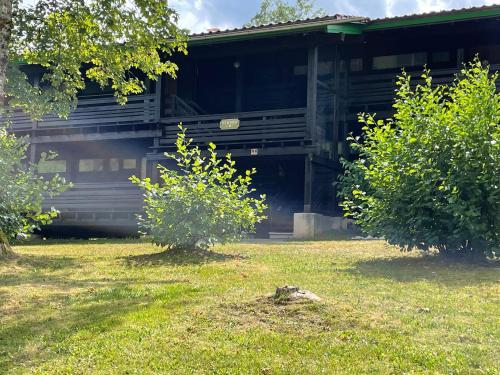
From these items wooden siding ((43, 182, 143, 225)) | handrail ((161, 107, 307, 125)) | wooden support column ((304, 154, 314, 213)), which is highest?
handrail ((161, 107, 307, 125))

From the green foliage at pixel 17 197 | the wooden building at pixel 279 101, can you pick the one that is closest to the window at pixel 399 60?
the wooden building at pixel 279 101

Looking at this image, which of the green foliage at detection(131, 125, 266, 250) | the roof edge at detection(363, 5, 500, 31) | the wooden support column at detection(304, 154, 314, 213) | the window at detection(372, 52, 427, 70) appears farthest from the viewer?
the window at detection(372, 52, 427, 70)

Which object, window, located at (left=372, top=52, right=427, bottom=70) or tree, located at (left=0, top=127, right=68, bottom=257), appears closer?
tree, located at (left=0, top=127, right=68, bottom=257)

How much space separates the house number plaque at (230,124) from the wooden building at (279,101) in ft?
0.12

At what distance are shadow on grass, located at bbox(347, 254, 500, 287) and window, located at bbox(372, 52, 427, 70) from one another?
39.5 feet

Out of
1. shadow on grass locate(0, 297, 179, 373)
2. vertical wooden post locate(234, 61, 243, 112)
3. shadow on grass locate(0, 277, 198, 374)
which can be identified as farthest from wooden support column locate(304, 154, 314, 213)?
shadow on grass locate(0, 297, 179, 373)

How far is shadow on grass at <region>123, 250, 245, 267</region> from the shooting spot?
8.87 m

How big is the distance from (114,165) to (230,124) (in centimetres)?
945

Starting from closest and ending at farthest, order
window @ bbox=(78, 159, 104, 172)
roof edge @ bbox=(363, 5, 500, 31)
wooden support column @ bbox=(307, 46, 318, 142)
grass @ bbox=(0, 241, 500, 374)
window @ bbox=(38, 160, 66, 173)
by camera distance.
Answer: grass @ bbox=(0, 241, 500, 374) < roof edge @ bbox=(363, 5, 500, 31) < wooden support column @ bbox=(307, 46, 318, 142) < window @ bbox=(78, 159, 104, 172) < window @ bbox=(38, 160, 66, 173)

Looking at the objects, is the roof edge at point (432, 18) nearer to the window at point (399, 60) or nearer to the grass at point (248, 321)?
the window at point (399, 60)

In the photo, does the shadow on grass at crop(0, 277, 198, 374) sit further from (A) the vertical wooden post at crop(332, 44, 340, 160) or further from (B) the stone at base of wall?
(A) the vertical wooden post at crop(332, 44, 340, 160)

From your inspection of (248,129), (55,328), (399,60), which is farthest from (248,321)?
(399,60)

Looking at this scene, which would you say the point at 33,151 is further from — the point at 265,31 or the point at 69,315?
the point at 69,315

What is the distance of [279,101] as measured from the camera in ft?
68.6
